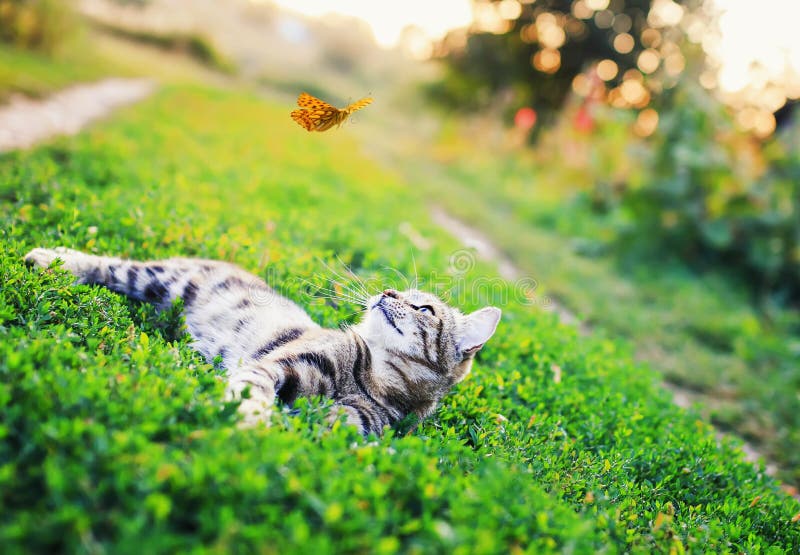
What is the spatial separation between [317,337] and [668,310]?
734cm

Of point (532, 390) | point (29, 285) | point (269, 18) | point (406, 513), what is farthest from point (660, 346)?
point (269, 18)

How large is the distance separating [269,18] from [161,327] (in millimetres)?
40259

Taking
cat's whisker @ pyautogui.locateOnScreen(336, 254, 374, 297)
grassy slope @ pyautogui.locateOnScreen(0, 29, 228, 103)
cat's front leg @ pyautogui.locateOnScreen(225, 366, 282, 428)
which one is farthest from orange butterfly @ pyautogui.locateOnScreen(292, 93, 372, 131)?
grassy slope @ pyautogui.locateOnScreen(0, 29, 228, 103)

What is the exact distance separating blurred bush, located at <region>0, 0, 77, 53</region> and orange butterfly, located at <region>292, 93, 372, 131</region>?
16.0 metres

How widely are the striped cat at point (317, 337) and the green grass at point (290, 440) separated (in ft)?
0.72

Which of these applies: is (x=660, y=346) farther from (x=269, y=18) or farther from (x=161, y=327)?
(x=269, y=18)

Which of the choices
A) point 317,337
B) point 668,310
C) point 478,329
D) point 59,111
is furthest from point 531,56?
point 317,337

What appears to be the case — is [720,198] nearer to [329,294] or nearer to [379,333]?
[329,294]

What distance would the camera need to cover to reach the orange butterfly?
3135 mm

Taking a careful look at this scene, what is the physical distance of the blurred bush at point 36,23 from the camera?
47.7ft

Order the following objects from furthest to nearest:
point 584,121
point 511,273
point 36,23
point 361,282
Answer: point 36,23, point 584,121, point 511,273, point 361,282

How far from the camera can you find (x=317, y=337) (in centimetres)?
365

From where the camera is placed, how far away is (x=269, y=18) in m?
38.4

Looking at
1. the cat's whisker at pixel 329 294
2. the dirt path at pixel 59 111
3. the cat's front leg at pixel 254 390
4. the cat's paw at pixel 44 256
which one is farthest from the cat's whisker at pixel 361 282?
the dirt path at pixel 59 111
